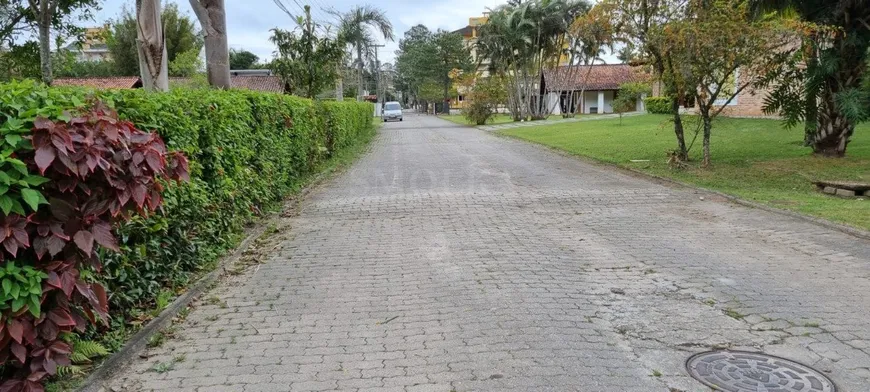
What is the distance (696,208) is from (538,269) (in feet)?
14.6

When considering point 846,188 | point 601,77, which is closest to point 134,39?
point 601,77

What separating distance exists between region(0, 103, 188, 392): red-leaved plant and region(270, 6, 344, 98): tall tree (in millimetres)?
19343

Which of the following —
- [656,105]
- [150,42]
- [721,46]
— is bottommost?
[656,105]

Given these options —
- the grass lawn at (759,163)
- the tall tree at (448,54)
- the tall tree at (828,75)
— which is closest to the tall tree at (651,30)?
the grass lawn at (759,163)

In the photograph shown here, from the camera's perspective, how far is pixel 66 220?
3188mm

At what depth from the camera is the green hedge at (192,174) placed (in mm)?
4309

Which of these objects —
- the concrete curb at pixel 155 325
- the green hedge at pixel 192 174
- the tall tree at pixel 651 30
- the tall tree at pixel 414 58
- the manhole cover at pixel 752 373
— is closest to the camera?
the manhole cover at pixel 752 373

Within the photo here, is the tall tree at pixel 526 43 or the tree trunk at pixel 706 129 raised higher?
the tall tree at pixel 526 43

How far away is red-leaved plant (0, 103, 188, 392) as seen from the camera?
301 cm

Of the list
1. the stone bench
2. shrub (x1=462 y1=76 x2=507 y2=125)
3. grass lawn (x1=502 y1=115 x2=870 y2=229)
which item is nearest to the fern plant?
grass lawn (x1=502 y1=115 x2=870 y2=229)

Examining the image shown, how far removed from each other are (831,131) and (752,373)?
13693 millimetres

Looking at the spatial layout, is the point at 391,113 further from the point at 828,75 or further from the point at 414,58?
the point at 828,75

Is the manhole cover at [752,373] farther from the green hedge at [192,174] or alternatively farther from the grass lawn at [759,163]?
the grass lawn at [759,163]

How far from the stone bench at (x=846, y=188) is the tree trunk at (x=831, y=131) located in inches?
201
